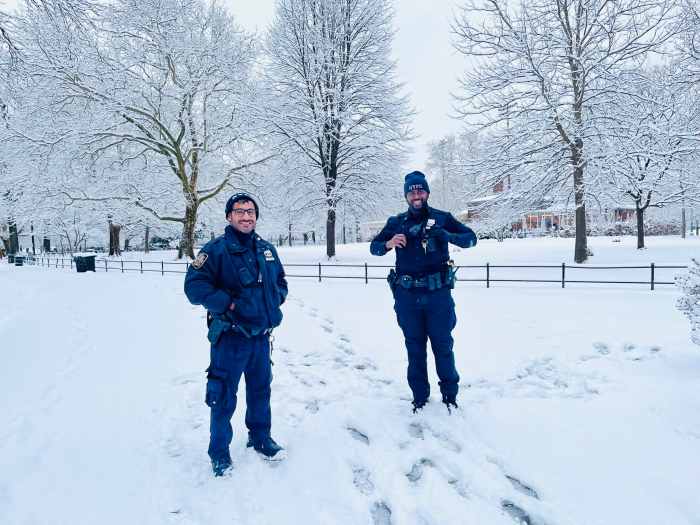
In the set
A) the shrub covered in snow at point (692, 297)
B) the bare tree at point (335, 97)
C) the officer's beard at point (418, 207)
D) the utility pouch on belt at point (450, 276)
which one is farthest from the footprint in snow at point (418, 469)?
the bare tree at point (335, 97)

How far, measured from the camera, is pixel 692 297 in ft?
15.0

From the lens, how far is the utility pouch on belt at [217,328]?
302cm

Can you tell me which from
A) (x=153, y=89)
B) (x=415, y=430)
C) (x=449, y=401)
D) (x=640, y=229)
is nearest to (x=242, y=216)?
(x=415, y=430)

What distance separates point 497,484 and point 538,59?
16.6 metres

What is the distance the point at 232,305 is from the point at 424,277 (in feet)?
6.07

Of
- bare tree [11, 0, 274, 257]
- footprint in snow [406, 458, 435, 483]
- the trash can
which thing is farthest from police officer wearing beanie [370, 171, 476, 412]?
the trash can

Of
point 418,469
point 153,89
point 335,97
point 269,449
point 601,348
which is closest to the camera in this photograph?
point 418,469

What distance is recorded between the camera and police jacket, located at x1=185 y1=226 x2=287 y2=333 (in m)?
2.96

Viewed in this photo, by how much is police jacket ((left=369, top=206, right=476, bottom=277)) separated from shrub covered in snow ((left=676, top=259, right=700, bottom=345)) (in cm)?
266

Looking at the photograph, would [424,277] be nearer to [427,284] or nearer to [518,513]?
[427,284]

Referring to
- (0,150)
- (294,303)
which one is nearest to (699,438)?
(294,303)

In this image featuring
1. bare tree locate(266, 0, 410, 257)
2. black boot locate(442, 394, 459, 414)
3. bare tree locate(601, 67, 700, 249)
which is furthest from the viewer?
bare tree locate(266, 0, 410, 257)

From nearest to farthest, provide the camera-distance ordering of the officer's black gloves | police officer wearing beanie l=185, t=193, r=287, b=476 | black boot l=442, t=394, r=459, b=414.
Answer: police officer wearing beanie l=185, t=193, r=287, b=476, the officer's black gloves, black boot l=442, t=394, r=459, b=414

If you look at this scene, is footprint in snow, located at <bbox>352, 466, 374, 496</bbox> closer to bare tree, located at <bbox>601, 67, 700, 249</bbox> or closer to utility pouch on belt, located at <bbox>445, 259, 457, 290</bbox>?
utility pouch on belt, located at <bbox>445, 259, 457, 290</bbox>
